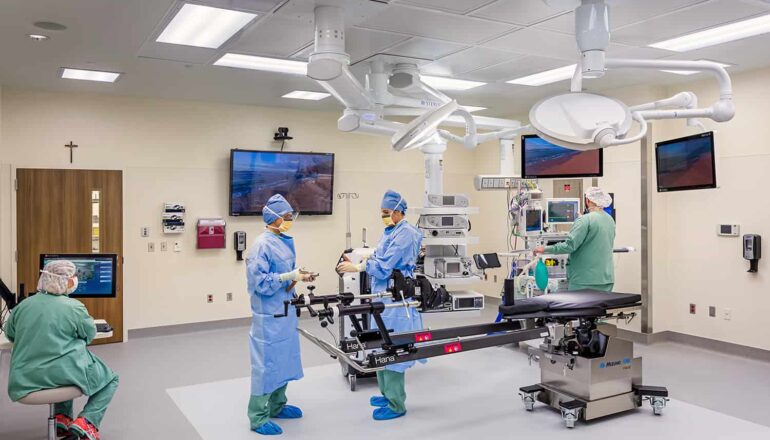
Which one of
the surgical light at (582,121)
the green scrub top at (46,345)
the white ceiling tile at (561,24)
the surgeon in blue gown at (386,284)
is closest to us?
the surgical light at (582,121)

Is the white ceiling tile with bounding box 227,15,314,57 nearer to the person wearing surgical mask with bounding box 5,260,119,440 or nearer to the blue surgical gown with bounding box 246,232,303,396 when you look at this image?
the blue surgical gown with bounding box 246,232,303,396

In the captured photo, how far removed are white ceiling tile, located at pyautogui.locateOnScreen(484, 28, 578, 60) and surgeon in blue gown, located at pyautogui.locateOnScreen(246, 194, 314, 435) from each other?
7.56 ft

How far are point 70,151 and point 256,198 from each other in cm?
208

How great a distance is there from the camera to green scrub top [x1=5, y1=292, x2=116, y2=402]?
331 centimetres

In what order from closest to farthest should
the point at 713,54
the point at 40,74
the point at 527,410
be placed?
1. the point at 527,410
2. the point at 713,54
3. the point at 40,74

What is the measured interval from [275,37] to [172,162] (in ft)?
10.4

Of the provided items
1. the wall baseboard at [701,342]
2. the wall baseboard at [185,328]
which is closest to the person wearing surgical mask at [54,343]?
the wall baseboard at [185,328]

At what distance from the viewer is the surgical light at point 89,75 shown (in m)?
5.54

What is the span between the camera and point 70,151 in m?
6.45

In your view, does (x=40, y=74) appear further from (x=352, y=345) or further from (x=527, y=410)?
(x=527, y=410)

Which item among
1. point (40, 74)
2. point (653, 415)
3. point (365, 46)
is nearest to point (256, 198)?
point (40, 74)

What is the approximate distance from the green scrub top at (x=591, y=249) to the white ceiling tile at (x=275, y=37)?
256 cm

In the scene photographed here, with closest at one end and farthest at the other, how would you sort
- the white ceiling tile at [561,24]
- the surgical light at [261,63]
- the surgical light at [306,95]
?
the white ceiling tile at [561,24] → the surgical light at [261,63] → the surgical light at [306,95]

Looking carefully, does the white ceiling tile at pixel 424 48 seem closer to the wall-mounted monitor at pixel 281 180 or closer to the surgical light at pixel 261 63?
the surgical light at pixel 261 63
